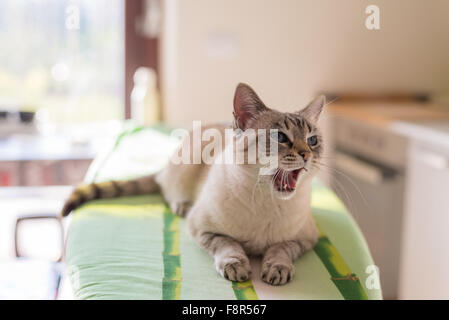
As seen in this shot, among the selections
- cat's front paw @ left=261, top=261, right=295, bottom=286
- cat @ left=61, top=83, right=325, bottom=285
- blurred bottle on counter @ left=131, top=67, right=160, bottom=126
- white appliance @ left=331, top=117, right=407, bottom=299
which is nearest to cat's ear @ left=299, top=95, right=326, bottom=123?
cat @ left=61, top=83, right=325, bottom=285

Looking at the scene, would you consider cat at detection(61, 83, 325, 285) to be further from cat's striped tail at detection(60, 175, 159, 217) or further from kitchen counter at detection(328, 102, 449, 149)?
kitchen counter at detection(328, 102, 449, 149)

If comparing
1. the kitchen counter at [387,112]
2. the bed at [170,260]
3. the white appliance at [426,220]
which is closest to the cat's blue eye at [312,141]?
the bed at [170,260]

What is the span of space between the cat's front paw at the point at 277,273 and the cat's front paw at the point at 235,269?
29 mm

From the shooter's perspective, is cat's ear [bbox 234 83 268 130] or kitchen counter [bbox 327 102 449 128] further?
kitchen counter [bbox 327 102 449 128]

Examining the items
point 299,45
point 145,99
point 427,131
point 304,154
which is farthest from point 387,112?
point 304,154

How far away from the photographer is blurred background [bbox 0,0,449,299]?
846mm

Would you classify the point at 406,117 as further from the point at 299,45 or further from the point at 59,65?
the point at 59,65

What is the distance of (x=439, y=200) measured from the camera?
149cm

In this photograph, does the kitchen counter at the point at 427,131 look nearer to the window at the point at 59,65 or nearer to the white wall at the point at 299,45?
the white wall at the point at 299,45

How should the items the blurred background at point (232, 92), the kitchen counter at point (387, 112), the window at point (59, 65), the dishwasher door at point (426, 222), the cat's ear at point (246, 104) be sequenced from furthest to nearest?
the kitchen counter at point (387, 112) → the window at point (59, 65) → the dishwasher door at point (426, 222) → the blurred background at point (232, 92) → the cat's ear at point (246, 104)

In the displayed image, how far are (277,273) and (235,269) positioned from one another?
0.07 metres

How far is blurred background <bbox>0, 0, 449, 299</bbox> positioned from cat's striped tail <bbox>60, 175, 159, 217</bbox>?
184 millimetres

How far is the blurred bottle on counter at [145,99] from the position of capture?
2059mm

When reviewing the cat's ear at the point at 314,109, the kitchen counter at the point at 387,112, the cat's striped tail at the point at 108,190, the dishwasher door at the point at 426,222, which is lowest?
the dishwasher door at the point at 426,222
